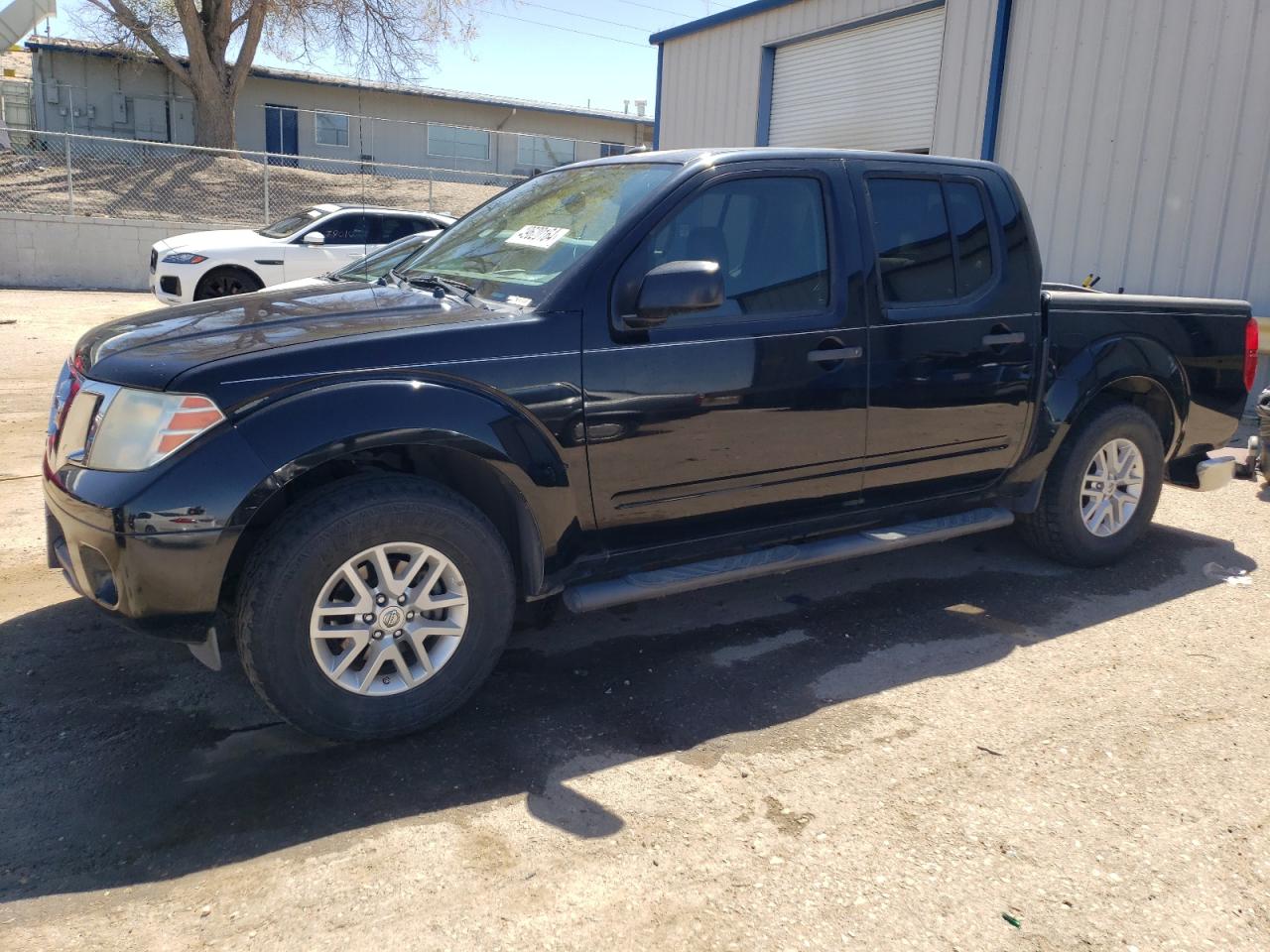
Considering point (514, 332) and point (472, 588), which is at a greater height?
point (514, 332)

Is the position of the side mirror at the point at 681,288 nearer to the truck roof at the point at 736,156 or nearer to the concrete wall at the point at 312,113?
the truck roof at the point at 736,156

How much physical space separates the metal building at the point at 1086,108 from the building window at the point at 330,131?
23.0m

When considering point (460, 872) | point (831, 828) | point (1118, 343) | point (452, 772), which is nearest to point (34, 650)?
point (452, 772)

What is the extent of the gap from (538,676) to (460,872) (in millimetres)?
1208

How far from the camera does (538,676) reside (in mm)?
3865

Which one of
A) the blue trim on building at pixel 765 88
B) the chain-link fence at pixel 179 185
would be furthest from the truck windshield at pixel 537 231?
the chain-link fence at pixel 179 185

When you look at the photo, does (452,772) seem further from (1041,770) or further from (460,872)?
(1041,770)

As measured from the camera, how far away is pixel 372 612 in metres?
3.20

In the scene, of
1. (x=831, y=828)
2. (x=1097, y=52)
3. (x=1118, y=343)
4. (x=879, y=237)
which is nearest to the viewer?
(x=831, y=828)

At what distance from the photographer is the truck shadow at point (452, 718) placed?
113 inches

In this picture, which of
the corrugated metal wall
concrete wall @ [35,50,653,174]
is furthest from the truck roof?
→ concrete wall @ [35,50,653,174]

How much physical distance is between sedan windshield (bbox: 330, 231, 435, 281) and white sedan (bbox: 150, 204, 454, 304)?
849cm

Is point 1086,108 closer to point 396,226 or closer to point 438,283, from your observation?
point 396,226

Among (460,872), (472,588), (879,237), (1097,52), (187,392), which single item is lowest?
(460,872)
